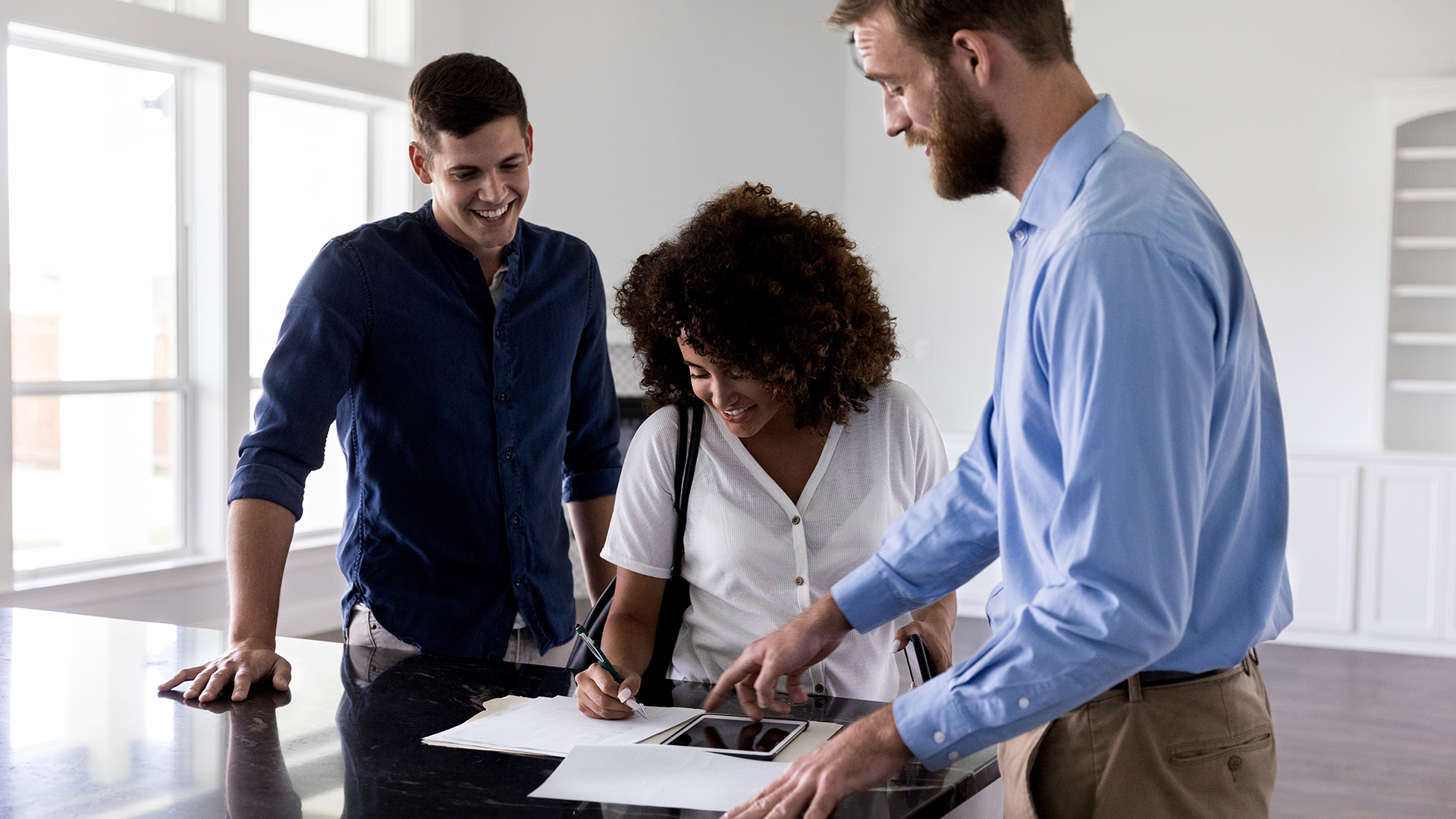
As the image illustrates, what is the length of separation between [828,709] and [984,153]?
719mm

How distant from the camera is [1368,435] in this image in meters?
6.14

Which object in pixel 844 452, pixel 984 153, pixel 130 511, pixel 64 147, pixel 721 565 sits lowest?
pixel 130 511

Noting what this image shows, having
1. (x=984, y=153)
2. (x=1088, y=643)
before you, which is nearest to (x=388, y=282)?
(x=984, y=153)

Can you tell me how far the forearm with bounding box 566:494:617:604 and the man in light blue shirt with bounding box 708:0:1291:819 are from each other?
3.56ft

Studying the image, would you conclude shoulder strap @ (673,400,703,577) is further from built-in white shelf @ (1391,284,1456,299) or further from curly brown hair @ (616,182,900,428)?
built-in white shelf @ (1391,284,1456,299)

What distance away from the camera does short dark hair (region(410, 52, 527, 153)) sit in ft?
6.59

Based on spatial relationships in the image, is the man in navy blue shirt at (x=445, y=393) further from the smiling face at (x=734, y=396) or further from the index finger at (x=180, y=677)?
the smiling face at (x=734, y=396)

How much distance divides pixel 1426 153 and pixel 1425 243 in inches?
17.0

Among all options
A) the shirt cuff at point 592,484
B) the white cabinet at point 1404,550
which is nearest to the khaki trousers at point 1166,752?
the shirt cuff at point 592,484

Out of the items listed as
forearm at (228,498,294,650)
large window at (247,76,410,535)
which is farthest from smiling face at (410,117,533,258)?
large window at (247,76,410,535)

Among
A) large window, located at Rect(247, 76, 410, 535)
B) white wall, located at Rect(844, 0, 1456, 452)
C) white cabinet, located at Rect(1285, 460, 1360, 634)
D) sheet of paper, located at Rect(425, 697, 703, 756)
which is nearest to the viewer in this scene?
sheet of paper, located at Rect(425, 697, 703, 756)

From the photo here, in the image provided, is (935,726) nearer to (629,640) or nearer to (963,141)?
(963,141)

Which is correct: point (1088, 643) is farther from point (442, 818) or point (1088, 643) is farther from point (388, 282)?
point (388, 282)

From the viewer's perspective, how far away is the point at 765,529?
5.70 ft
